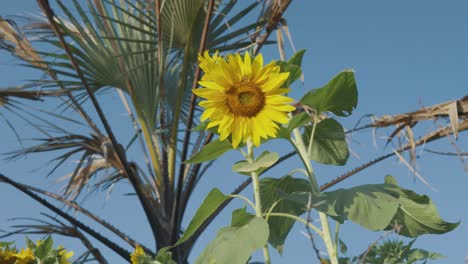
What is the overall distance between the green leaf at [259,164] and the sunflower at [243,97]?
0.03 metres

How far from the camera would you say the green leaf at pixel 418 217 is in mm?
1309

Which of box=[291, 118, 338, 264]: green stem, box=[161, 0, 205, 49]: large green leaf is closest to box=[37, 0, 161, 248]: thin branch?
box=[161, 0, 205, 49]: large green leaf

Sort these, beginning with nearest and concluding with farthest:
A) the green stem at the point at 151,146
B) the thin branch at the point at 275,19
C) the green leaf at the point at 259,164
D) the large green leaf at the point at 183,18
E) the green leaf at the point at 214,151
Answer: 1. the green leaf at the point at 259,164
2. the green leaf at the point at 214,151
3. the thin branch at the point at 275,19
4. the large green leaf at the point at 183,18
5. the green stem at the point at 151,146

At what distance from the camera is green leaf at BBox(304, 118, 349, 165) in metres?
1.41

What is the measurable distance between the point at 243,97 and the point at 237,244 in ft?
0.99

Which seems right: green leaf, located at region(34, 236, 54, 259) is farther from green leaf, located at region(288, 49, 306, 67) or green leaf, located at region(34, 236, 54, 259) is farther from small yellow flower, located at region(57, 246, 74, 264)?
green leaf, located at region(288, 49, 306, 67)

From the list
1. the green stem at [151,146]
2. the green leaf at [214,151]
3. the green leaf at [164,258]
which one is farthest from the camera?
the green stem at [151,146]

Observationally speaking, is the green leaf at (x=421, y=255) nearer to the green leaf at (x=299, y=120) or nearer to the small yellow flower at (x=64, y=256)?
the green leaf at (x=299, y=120)

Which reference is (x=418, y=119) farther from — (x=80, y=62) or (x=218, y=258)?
(x=80, y=62)

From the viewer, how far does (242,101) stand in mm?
1221

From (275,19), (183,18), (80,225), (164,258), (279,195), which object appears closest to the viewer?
(164,258)

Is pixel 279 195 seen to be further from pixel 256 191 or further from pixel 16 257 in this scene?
pixel 16 257

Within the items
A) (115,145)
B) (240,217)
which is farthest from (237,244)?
(115,145)

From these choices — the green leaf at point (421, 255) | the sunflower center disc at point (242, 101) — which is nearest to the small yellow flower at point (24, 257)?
the sunflower center disc at point (242, 101)
